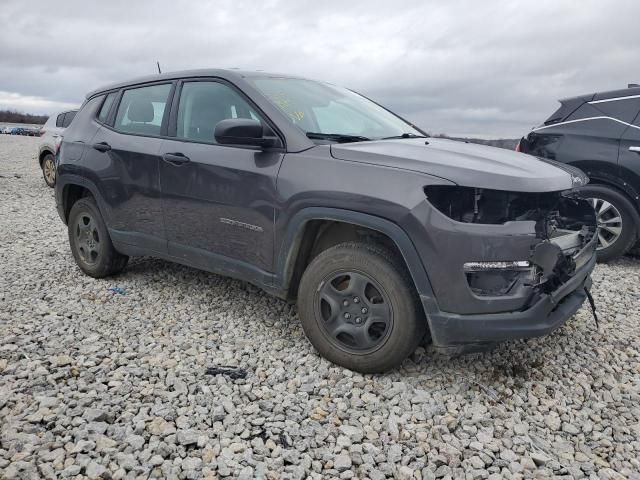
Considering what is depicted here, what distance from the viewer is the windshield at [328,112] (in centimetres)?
332

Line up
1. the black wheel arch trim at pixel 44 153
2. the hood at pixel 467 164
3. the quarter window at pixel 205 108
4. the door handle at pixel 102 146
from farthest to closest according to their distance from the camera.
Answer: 1. the black wheel arch trim at pixel 44 153
2. the door handle at pixel 102 146
3. the quarter window at pixel 205 108
4. the hood at pixel 467 164

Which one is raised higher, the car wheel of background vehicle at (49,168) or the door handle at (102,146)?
the door handle at (102,146)

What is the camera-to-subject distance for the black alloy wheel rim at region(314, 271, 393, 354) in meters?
2.85

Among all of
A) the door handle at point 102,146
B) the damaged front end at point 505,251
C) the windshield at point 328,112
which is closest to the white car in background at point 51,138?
the door handle at point 102,146

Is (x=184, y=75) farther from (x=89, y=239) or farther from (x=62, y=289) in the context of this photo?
(x=62, y=289)

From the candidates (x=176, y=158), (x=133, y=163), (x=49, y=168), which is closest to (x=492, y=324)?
(x=176, y=158)

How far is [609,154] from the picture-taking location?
550 centimetres

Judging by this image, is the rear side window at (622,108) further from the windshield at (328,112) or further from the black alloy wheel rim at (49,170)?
the black alloy wheel rim at (49,170)

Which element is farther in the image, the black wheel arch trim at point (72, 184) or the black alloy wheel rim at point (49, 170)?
the black alloy wheel rim at point (49, 170)

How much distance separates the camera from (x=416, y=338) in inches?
110

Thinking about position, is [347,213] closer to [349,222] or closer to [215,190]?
[349,222]

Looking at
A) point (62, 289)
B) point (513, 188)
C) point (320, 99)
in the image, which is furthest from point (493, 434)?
point (62, 289)

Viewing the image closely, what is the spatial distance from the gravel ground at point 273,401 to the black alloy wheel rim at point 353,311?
22 cm

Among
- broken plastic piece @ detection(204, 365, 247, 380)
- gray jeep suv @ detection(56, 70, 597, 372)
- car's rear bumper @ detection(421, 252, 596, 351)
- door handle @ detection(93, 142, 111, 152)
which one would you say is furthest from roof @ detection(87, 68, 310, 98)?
car's rear bumper @ detection(421, 252, 596, 351)
